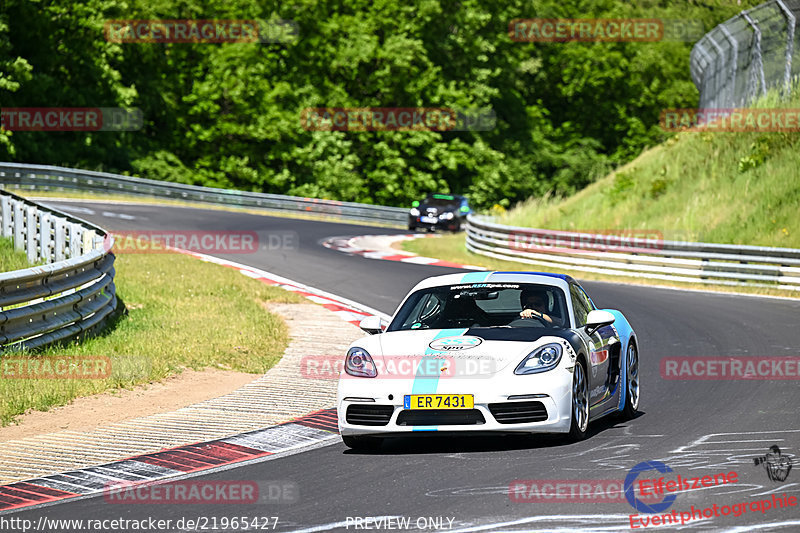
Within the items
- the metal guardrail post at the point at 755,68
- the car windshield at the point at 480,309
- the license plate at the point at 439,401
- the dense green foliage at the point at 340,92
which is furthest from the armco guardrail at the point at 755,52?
the dense green foliage at the point at 340,92

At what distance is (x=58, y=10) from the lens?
4934 cm

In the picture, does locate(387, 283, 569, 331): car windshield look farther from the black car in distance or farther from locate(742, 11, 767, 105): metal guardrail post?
the black car in distance

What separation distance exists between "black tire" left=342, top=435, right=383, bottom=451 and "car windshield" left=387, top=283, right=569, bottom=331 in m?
0.91

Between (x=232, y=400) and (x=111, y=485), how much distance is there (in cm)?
358

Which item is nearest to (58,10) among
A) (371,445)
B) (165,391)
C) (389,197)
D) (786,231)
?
(389,197)

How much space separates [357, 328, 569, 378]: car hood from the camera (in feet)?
A: 26.9

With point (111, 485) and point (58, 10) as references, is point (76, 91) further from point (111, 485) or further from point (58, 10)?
point (111, 485)

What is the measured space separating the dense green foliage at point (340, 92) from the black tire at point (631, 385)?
43.5 m

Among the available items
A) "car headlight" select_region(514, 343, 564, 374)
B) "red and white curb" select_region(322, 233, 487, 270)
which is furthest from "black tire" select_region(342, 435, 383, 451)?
"red and white curb" select_region(322, 233, 487, 270)

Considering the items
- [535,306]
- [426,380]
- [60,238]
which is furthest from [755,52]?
[426,380]

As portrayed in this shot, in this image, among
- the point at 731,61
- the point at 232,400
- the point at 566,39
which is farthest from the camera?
the point at 566,39

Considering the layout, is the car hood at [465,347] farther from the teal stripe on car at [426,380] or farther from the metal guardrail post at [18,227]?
the metal guardrail post at [18,227]

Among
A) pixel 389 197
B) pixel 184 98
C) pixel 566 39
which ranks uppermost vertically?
pixel 566 39

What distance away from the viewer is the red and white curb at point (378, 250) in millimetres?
27641
